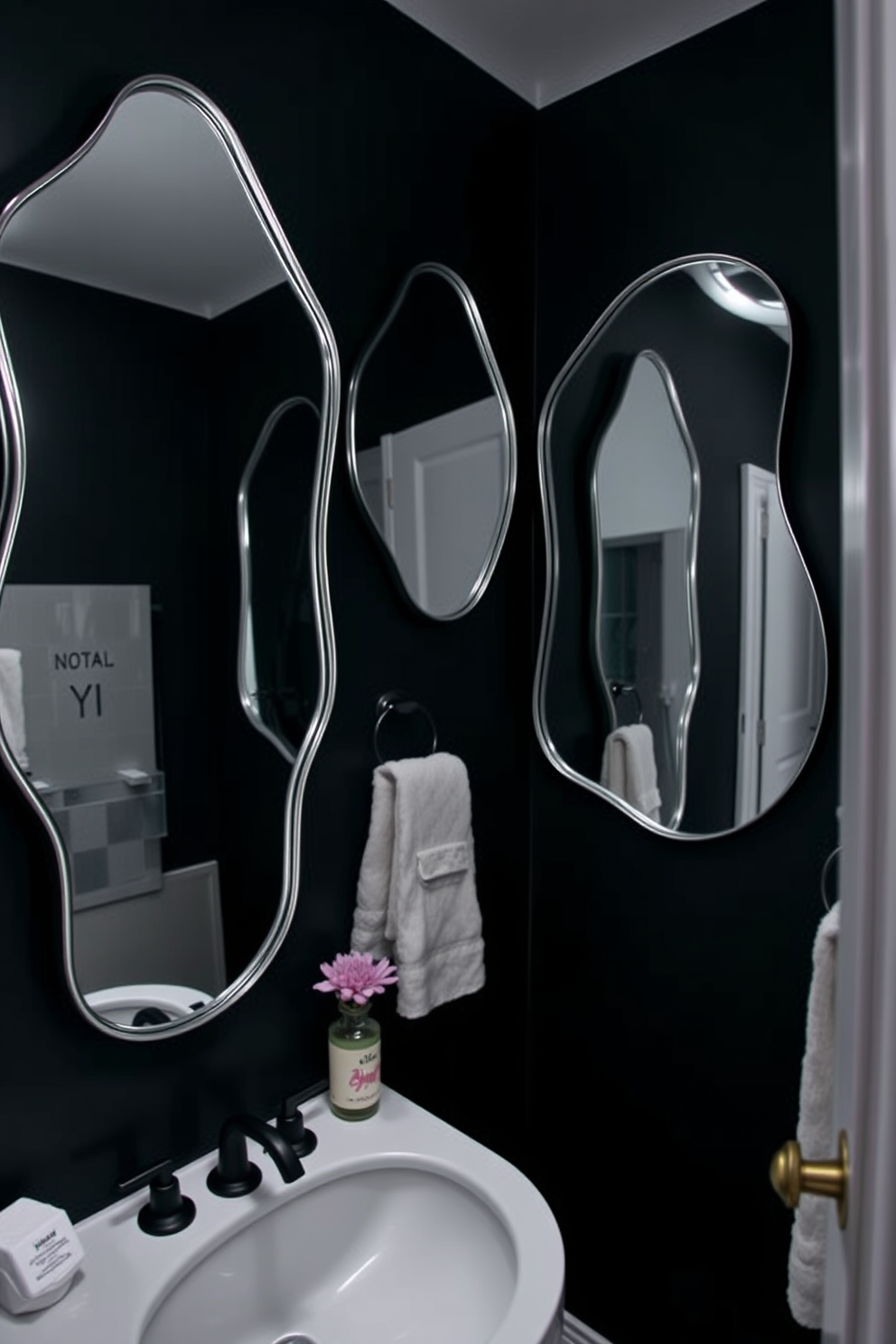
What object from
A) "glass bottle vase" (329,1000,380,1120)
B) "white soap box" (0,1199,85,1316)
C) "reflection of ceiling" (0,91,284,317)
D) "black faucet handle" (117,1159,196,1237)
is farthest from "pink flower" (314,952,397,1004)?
"reflection of ceiling" (0,91,284,317)

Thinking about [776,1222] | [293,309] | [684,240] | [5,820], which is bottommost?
[776,1222]

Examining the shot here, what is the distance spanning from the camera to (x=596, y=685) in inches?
60.8

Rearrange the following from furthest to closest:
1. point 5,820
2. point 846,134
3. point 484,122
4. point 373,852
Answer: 1. point 484,122
2. point 373,852
3. point 5,820
4. point 846,134

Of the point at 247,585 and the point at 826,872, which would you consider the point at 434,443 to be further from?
A: the point at 826,872

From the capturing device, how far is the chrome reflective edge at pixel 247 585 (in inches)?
45.6

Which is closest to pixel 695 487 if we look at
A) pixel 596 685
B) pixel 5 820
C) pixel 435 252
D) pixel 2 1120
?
pixel 596 685

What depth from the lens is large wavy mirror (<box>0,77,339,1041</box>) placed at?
97cm

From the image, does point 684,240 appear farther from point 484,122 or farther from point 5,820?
point 5,820

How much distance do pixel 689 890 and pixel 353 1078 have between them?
2.05 ft

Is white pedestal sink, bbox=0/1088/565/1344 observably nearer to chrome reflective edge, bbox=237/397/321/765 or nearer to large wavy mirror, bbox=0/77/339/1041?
large wavy mirror, bbox=0/77/339/1041

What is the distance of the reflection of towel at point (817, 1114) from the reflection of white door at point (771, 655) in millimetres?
277

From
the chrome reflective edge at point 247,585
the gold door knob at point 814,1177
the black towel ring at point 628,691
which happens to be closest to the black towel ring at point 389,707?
the chrome reflective edge at point 247,585

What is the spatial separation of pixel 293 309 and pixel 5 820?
2.54ft

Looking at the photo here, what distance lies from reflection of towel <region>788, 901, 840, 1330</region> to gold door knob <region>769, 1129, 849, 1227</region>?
62cm
